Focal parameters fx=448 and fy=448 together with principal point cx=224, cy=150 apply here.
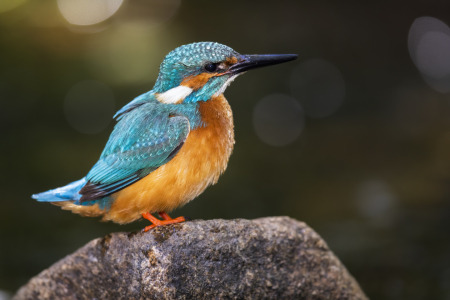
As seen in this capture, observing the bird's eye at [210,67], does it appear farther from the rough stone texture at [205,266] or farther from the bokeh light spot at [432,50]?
the bokeh light spot at [432,50]

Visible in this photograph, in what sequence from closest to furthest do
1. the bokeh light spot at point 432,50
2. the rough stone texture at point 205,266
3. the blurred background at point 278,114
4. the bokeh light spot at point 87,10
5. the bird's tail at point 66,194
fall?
1. the rough stone texture at point 205,266
2. the bird's tail at point 66,194
3. the blurred background at point 278,114
4. the bokeh light spot at point 87,10
5. the bokeh light spot at point 432,50

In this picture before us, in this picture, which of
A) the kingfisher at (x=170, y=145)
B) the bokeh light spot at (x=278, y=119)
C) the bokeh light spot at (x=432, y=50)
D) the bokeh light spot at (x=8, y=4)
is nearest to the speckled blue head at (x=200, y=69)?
the kingfisher at (x=170, y=145)

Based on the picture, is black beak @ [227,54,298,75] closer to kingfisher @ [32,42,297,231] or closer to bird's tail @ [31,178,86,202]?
kingfisher @ [32,42,297,231]

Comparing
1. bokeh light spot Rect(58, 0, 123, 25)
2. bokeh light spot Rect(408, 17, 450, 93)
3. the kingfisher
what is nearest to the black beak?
the kingfisher

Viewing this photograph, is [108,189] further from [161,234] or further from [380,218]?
[380,218]

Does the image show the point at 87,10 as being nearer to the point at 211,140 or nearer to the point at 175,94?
the point at 175,94
